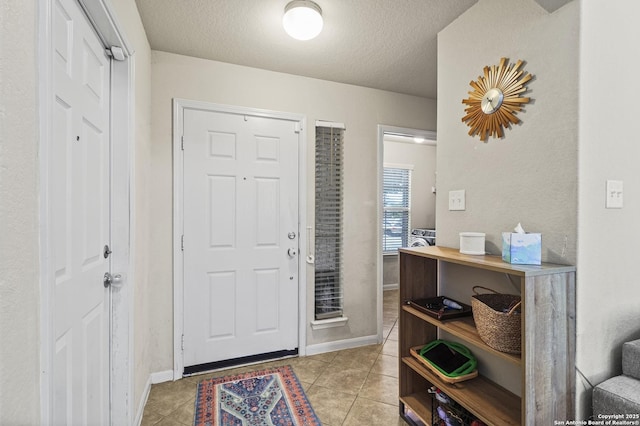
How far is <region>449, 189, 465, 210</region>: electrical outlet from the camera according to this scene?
191 cm

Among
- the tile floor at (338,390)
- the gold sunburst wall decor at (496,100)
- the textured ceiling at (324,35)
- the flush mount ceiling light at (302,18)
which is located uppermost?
the textured ceiling at (324,35)

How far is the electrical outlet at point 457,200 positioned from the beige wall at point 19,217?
1.92 metres

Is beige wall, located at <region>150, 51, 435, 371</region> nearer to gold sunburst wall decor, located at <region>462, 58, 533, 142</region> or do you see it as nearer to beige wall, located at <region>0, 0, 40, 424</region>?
gold sunburst wall decor, located at <region>462, 58, 533, 142</region>

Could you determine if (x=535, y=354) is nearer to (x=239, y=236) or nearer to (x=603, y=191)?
(x=603, y=191)

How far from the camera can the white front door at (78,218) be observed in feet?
3.42

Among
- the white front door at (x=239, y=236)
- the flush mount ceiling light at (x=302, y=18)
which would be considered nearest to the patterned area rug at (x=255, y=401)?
the white front door at (x=239, y=236)

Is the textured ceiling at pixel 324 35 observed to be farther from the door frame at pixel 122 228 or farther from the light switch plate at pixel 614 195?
the light switch plate at pixel 614 195

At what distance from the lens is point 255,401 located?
209 centimetres

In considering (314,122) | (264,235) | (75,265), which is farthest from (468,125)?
(75,265)

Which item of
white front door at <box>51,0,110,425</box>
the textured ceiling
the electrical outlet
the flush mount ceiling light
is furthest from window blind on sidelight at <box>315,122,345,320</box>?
white front door at <box>51,0,110,425</box>

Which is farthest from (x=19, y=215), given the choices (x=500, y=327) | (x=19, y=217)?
(x=500, y=327)

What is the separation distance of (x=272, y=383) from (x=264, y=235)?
1.13 m

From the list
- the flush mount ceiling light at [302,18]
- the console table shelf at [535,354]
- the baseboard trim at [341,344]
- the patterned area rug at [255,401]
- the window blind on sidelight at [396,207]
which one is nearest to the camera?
the console table shelf at [535,354]

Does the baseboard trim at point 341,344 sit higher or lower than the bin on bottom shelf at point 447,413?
lower
